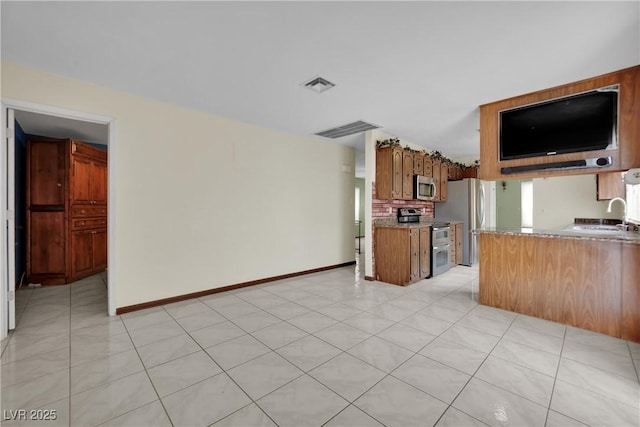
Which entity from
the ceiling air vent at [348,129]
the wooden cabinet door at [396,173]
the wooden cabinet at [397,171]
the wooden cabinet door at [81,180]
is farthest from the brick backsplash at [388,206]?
the wooden cabinet door at [81,180]

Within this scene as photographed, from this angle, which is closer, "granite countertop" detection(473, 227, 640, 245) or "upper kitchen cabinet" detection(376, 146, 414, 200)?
"granite countertop" detection(473, 227, 640, 245)

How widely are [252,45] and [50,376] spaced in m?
2.94

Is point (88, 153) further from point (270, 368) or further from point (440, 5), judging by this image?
point (440, 5)

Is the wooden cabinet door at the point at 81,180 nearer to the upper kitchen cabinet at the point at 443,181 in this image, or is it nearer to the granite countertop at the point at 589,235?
the granite countertop at the point at 589,235

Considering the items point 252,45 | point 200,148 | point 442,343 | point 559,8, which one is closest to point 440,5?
point 559,8

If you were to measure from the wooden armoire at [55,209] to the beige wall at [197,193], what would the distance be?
217 centimetres

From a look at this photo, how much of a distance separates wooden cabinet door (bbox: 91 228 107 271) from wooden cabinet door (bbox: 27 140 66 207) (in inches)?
31.8

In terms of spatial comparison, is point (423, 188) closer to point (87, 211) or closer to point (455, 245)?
point (455, 245)

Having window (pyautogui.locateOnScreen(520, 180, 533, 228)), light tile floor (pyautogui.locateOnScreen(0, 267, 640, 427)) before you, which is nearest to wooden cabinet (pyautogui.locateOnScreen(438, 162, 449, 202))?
window (pyautogui.locateOnScreen(520, 180, 533, 228))

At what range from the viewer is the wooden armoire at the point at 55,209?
4273mm

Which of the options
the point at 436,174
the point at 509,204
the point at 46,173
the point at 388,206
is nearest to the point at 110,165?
the point at 46,173

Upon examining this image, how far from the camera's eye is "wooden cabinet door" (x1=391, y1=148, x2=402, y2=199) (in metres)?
4.57

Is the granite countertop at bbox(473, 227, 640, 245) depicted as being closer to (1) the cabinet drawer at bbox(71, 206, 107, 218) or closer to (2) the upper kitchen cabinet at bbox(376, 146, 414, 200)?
(2) the upper kitchen cabinet at bbox(376, 146, 414, 200)

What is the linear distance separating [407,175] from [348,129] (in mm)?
1394
